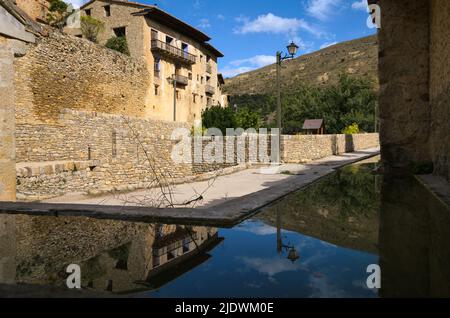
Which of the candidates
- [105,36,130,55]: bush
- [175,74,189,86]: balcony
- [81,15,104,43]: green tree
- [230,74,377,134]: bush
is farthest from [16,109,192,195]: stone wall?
[230,74,377,134]: bush

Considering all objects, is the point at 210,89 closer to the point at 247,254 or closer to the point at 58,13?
the point at 58,13

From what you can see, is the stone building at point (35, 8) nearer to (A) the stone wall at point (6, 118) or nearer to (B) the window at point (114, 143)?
(B) the window at point (114, 143)

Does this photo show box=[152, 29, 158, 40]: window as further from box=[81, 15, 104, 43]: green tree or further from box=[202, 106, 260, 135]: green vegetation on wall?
box=[202, 106, 260, 135]: green vegetation on wall

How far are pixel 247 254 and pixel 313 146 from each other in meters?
16.8

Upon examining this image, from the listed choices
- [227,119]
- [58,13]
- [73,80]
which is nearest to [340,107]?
[227,119]

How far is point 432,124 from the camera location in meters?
9.20

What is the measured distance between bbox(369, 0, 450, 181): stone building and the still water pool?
4.89 metres

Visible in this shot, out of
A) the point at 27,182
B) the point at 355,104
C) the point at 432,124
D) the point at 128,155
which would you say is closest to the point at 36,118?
the point at 128,155

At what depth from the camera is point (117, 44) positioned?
28.4 m

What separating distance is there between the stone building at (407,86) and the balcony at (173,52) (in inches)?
903

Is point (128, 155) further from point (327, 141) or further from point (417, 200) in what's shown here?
point (327, 141)

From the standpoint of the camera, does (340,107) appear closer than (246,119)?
No

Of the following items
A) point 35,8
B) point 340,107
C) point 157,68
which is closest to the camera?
point 35,8
